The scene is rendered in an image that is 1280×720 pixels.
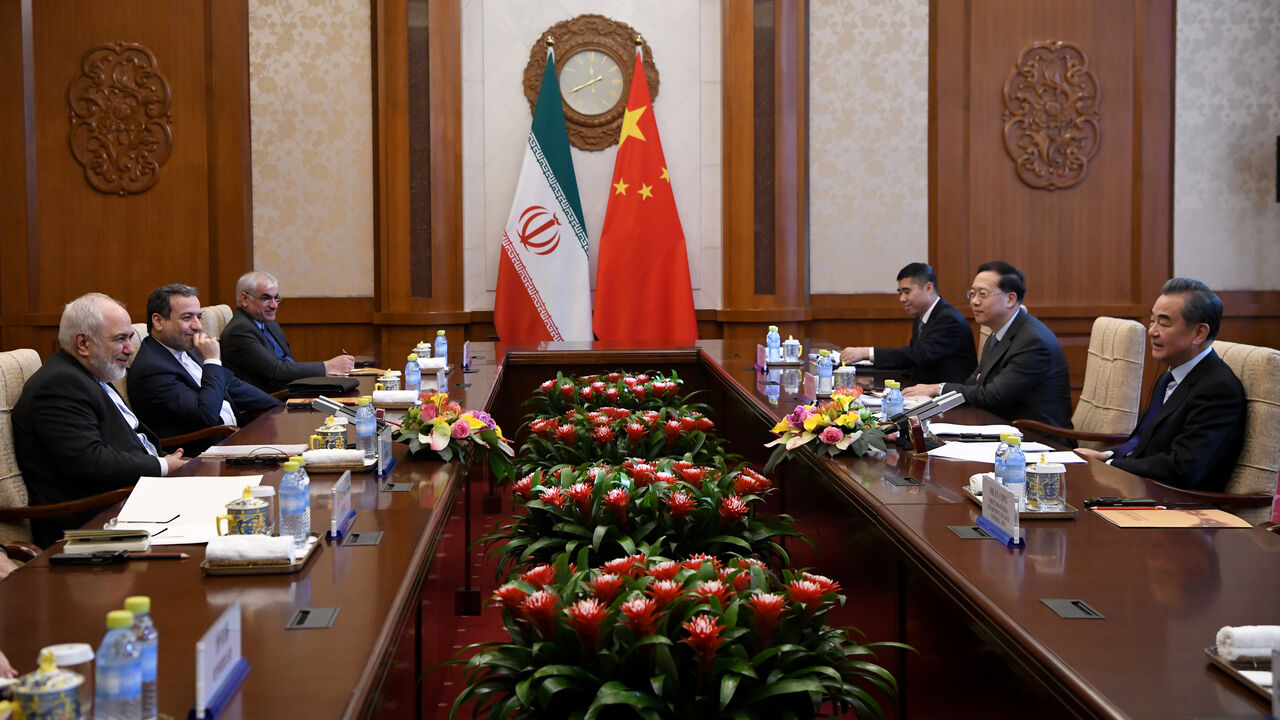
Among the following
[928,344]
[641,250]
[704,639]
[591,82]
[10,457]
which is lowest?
[704,639]

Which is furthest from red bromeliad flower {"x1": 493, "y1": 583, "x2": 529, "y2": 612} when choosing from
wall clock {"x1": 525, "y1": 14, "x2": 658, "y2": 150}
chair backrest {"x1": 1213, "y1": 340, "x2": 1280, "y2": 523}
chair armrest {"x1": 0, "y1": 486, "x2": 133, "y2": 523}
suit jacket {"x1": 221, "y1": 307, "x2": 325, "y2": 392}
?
wall clock {"x1": 525, "y1": 14, "x2": 658, "y2": 150}

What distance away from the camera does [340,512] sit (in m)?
2.19

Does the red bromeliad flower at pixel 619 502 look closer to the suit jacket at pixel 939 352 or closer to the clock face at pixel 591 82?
the suit jacket at pixel 939 352

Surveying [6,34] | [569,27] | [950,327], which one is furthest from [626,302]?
[6,34]

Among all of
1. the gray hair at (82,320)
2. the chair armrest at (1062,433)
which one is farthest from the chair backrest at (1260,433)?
the gray hair at (82,320)

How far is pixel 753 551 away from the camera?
3014mm

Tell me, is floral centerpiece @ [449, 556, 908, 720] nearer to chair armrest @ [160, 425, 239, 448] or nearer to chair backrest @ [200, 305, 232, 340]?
chair armrest @ [160, 425, 239, 448]

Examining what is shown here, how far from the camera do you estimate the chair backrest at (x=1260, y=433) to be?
3123mm

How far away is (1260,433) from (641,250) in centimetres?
455

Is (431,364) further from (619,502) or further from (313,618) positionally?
(313,618)

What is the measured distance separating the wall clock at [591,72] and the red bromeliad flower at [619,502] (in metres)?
4.81

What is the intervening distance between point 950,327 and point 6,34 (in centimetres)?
580

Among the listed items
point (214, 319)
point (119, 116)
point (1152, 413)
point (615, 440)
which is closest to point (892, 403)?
point (1152, 413)

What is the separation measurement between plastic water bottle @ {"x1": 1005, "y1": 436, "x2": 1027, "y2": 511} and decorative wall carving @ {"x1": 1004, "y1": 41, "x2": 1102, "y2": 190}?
17.9ft
